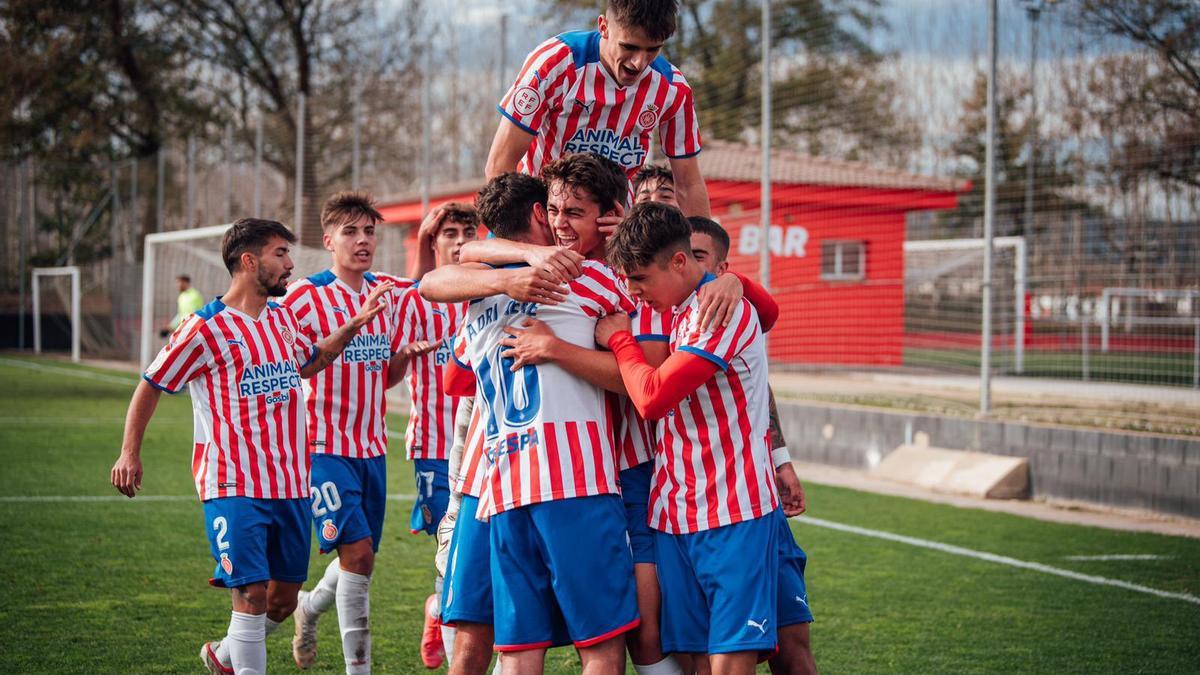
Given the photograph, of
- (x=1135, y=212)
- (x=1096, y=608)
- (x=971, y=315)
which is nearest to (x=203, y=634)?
(x=1096, y=608)

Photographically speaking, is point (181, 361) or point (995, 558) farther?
point (995, 558)

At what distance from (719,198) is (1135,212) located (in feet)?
25.9

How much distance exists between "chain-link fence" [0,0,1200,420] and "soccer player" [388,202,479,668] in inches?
251

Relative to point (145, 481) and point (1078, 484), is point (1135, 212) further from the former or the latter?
point (145, 481)

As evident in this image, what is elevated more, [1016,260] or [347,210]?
[1016,260]

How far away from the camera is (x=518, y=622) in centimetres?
323

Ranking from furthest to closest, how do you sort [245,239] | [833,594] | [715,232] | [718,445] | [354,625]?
[833,594] → [354,625] → [245,239] → [715,232] → [718,445]

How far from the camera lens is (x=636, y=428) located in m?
3.54

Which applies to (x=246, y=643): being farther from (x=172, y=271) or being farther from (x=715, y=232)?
(x=172, y=271)

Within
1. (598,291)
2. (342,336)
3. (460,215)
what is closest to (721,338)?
(598,291)

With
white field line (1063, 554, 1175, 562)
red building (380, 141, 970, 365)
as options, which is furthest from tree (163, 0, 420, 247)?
white field line (1063, 554, 1175, 562)

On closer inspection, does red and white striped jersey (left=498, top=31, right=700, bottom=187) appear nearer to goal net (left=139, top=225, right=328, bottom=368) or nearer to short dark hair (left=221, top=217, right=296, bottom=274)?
short dark hair (left=221, top=217, right=296, bottom=274)

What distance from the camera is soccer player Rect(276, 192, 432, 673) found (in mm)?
5066

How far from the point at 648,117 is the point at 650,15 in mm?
574
